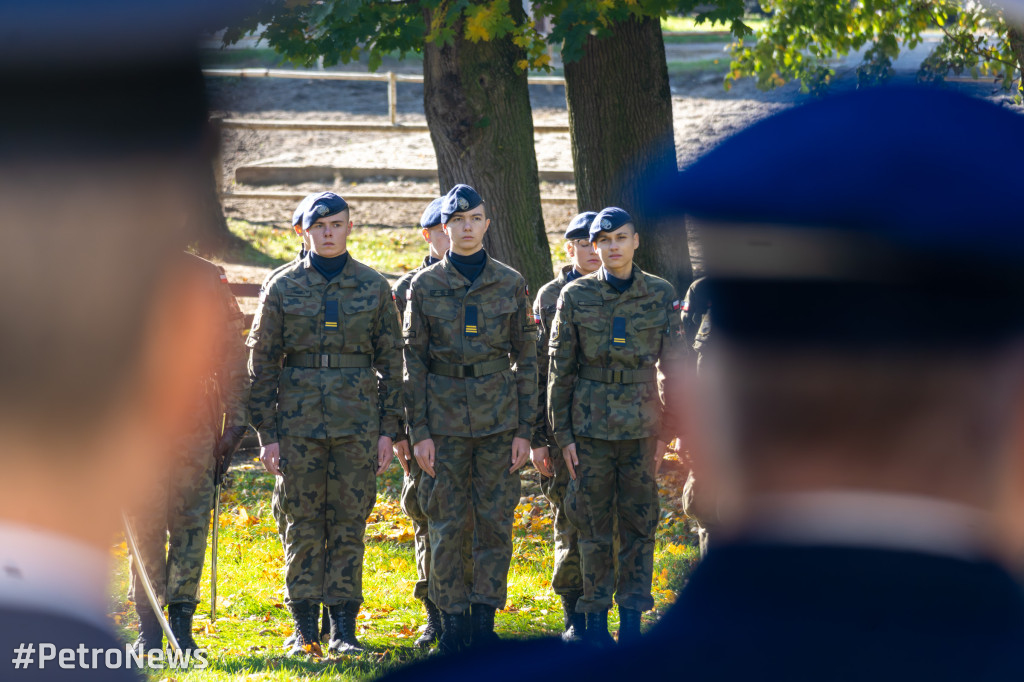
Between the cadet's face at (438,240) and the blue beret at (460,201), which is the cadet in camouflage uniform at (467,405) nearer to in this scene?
the blue beret at (460,201)

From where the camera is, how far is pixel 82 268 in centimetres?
147

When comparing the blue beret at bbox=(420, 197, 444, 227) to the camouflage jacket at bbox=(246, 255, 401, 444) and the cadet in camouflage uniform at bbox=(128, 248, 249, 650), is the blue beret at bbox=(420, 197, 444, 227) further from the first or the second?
the cadet in camouflage uniform at bbox=(128, 248, 249, 650)

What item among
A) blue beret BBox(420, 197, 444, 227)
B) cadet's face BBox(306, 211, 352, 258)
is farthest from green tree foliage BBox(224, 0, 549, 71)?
cadet's face BBox(306, 211, 352, 258)

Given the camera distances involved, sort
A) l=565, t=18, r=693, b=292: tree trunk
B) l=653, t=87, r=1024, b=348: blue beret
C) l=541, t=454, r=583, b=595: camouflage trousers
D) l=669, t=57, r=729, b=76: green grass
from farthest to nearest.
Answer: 1. l=669, t=57, r=729, b=76: green grass
2. l=565, t=18, r=693, b=292: tree trunk
3. l=541, t=454, r=583, b=595: camouflage trousers
4. l=653, t=87, r=1024, b=348: blue beret

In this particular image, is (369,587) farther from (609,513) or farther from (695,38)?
(695,38)

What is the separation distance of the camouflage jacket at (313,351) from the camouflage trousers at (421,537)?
614 millimetres

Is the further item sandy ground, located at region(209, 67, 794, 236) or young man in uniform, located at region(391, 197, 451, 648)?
sandy ground, located at region(209, 67, 794, 236)

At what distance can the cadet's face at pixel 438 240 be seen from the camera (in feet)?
21.0

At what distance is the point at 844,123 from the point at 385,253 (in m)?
14.3

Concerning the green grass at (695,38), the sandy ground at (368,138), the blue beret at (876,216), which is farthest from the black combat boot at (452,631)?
the green grass at (695,38)

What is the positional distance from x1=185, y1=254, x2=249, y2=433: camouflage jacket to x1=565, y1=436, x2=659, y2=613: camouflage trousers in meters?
1.67

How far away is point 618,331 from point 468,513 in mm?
1206

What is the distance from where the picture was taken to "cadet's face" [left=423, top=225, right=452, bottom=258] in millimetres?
6406

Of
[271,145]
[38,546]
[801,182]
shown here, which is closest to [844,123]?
[801,182]
